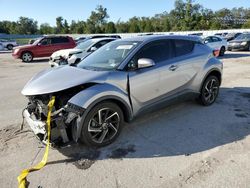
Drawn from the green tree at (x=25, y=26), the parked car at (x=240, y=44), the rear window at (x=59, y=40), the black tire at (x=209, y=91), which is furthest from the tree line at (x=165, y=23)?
the black tire at (x=209, y=91)

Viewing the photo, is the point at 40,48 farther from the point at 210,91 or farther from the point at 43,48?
the point at 210,91

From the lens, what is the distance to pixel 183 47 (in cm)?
489

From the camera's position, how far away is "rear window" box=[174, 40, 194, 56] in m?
4.75

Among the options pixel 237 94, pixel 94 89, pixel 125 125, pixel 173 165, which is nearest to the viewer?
pixel 173 165

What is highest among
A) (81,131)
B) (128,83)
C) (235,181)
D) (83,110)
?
(128,83)

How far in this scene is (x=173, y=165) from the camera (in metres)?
3.20

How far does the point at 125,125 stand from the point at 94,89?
1.28m

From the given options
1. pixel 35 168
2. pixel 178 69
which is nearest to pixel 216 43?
pixel 178 69


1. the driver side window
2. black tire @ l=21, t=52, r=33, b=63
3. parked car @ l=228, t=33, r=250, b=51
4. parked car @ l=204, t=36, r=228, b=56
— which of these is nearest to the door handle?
the driver side window

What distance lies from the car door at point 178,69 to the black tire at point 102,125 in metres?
1.10

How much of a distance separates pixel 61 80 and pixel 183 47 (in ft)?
8.79

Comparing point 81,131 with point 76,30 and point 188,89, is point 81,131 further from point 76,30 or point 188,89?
point 76,30

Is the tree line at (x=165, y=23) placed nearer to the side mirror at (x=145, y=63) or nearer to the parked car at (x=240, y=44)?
the parked car at (x=240, y=44)

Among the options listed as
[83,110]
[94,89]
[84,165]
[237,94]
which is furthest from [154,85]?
[237,94]
